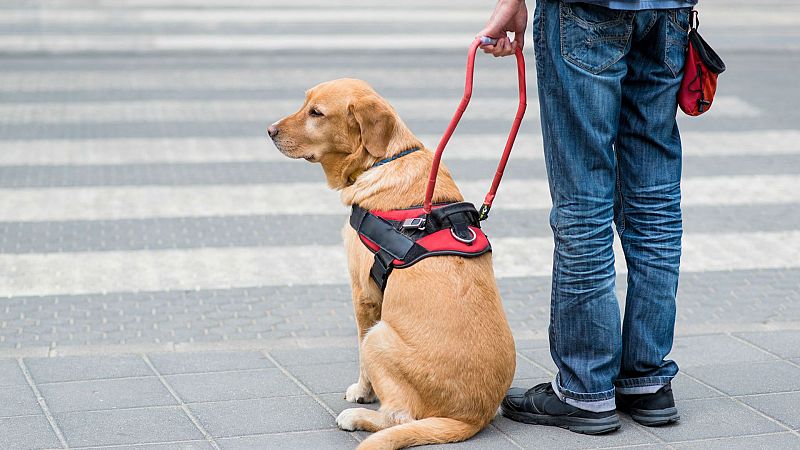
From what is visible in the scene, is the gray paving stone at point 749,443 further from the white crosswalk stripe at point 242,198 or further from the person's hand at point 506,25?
the white crosswalk stripe at point 242,198

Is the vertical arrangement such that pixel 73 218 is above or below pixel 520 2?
below

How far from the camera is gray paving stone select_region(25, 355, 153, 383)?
418 cm

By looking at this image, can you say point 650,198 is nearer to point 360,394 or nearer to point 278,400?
point 360,394

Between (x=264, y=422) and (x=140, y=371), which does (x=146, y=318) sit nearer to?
(x=140, y=371)

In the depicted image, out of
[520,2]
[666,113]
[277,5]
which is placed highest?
[520,2]

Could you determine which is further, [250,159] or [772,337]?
[250,159]

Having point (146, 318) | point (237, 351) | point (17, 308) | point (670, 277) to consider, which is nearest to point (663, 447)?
point (670, 277)

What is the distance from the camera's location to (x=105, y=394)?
3.97 meters

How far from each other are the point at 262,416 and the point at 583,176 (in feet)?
4.45

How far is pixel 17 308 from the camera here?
5133 mm

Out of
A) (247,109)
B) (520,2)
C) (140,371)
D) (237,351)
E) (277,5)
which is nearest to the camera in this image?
(520,2)

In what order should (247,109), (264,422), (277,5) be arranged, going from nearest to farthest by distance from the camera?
(264,422) < (247,109) < (277,5)

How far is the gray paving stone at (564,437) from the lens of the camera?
3539 mm

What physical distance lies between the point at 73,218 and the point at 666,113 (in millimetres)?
4201
